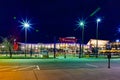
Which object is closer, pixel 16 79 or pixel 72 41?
pixel 16 79

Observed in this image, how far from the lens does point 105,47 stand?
7031 cm

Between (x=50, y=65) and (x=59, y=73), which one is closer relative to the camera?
(x=59, y=73)

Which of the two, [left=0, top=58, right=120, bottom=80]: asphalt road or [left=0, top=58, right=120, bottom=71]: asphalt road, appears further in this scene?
[left=0, top=58, right=120, bottom=71]: asphalt road

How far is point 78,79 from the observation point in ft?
52.7

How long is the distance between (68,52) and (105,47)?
1106 cm

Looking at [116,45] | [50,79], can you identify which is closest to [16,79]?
[50,79]

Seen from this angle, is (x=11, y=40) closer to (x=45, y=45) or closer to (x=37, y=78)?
(x=45, y=45)

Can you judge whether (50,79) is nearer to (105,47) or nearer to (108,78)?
(108,78)

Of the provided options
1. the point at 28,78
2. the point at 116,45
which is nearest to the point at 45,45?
the point at 116,45

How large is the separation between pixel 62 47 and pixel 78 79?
169ft

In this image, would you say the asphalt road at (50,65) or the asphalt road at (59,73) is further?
the asphalt road at (50,65)

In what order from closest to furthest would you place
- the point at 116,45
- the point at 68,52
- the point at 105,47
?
1. the point at 68,52
2. the point at 105,47
3. the point at 116,45

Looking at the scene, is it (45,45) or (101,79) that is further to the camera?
(45,45)

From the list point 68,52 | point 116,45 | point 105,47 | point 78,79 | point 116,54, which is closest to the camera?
point 78,79
